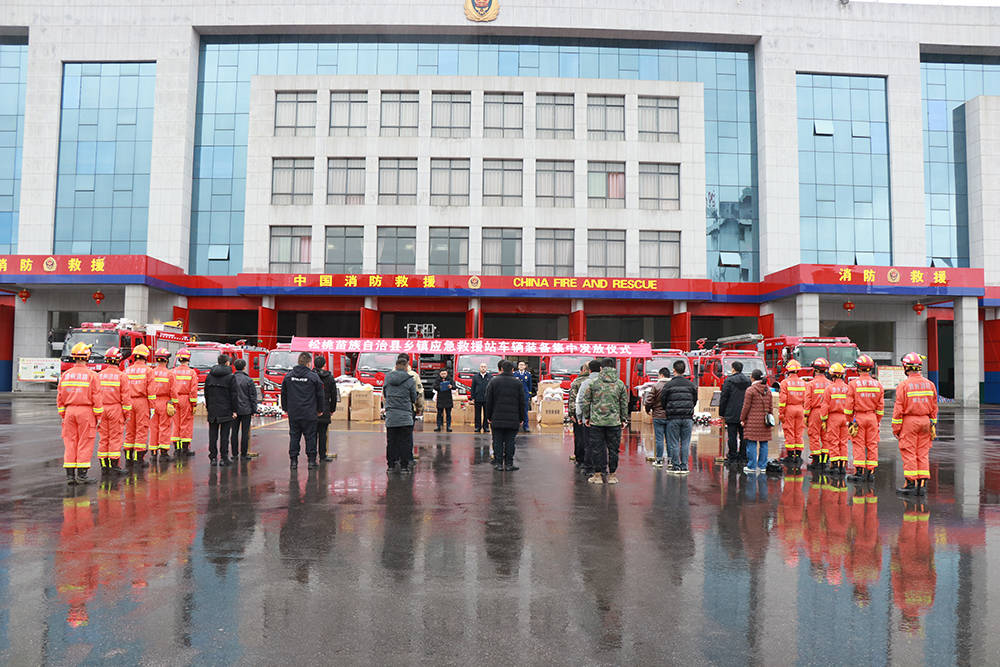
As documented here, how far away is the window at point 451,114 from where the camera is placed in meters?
37.2

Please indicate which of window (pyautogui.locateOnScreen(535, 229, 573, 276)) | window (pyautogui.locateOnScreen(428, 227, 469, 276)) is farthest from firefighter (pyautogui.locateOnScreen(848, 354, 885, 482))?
window (pyautogui.locateOnScreen(428, 227, 469, 276))

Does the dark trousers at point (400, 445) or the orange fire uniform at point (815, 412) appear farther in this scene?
the orange fire uniform at point (815, 412)

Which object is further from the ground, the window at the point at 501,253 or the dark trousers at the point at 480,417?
the window at the point at 501,253

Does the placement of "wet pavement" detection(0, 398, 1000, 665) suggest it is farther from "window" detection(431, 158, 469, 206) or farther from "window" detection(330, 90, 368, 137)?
"window" detection(330, 90, 368, 137)

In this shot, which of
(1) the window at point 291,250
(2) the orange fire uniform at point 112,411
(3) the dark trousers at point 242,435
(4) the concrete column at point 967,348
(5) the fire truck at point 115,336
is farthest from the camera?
(1) the window at point 291,250

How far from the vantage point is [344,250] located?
36656 millimetres

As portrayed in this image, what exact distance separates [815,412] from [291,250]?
31.5 meters

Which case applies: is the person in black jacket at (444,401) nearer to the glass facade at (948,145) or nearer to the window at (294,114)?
the window at (294,114)

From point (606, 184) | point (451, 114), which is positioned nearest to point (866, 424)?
point (606, 184)

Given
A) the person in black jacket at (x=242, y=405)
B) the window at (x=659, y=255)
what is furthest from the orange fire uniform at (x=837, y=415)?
the window at (x=659, y=255)

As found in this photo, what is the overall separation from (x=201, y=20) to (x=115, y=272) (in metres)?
16.7

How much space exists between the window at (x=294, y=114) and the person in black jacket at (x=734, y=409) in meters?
32.1

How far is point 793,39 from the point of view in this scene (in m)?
38.2

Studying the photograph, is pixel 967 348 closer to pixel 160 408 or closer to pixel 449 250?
pixel 449 250
